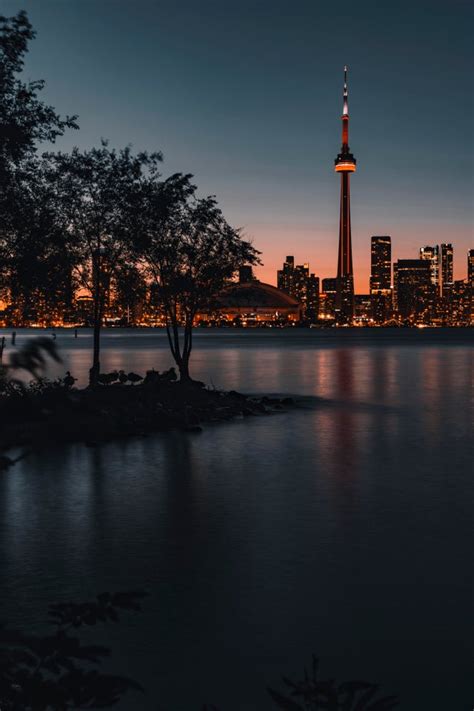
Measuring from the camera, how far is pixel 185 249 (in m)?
39.8

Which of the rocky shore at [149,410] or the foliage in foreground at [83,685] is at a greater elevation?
the foliage in foreground at [83,685]

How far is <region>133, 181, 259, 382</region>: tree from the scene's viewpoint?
3928cm

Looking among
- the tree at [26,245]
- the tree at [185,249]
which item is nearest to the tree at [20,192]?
the tree at [26,245]

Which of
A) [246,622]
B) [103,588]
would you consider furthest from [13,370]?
[103,588]

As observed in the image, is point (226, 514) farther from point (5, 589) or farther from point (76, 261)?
point (76, 261)

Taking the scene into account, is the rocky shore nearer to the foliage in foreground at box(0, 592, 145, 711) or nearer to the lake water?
the lake water

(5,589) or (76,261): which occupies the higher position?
(76,261)

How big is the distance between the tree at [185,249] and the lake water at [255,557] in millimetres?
17078

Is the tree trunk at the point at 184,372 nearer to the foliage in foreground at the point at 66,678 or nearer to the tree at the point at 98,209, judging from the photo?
the tree at the point at 98,209

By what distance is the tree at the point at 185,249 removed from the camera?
3928cm

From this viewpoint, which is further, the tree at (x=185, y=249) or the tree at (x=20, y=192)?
the tree at (x=185, y=249)

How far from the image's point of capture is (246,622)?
870 cm

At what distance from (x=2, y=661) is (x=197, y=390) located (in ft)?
101

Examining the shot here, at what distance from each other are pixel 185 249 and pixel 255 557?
29971mm
